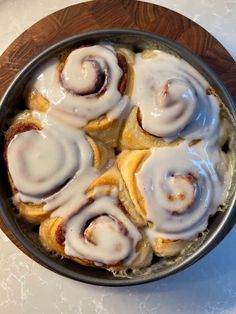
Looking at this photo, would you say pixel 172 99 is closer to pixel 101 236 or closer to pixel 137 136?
pixel 137 136

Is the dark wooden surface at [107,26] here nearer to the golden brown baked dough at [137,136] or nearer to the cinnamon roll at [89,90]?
the cinnamon roll at [89,90]

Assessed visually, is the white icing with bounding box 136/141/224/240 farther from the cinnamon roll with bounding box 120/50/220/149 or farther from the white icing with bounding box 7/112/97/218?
the white icing with bounding box 7/112/97/218

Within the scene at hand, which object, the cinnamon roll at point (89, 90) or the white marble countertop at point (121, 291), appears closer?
the cinnamon roll at point (89, 90)

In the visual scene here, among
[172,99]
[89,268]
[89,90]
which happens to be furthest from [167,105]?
[89,268]

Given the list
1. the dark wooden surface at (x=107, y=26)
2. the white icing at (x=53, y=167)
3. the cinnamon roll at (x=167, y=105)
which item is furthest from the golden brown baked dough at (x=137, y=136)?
the dark wooden surface at (x=107, y=26)

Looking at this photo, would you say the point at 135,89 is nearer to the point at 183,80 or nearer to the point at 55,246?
the point at 183,80

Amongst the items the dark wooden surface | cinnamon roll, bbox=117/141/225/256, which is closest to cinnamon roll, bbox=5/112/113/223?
cinnamon roll, bbox=117/141/225/256

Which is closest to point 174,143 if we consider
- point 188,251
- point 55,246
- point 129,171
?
point 129,171
